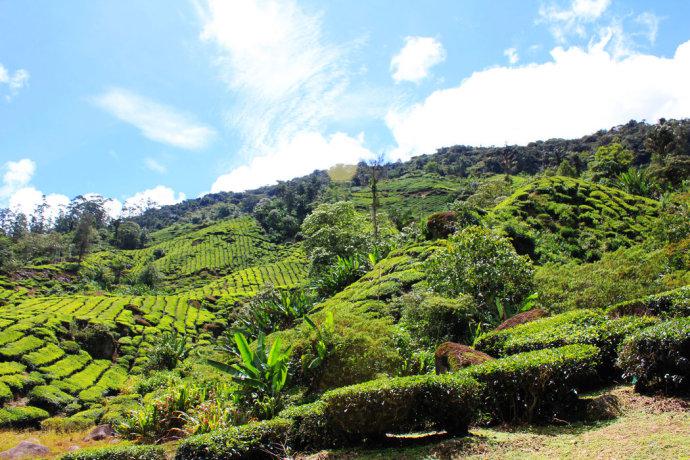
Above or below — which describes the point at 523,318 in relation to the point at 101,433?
above

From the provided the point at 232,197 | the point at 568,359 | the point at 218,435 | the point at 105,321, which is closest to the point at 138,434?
the point at 218,435

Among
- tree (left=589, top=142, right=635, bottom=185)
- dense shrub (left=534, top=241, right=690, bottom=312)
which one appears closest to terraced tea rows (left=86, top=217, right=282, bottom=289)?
tree (left=589, top=142, right=635, bottom=185)

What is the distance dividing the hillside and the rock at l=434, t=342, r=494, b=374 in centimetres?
4

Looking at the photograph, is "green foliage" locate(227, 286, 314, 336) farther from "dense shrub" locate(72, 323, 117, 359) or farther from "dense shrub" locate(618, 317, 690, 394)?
"dense shrub" locate(618, 317, 690, 394)

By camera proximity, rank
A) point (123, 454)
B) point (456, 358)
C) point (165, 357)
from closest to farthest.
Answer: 1. point (123, 454)
2. point (456, 358)
3. point (165, 357)

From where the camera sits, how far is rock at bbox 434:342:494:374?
8.36 meters

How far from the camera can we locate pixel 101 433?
48.0 feet

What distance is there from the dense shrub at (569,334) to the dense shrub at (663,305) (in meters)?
0.63

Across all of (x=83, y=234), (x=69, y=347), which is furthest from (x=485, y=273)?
(x=83, y=234)

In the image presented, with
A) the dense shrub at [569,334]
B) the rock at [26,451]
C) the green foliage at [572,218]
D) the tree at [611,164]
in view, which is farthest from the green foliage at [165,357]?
the tree at [611,164]

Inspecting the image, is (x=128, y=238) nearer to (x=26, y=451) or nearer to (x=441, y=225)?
(x=441, y=225)

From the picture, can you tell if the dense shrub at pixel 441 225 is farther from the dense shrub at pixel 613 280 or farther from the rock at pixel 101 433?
the rock at pixel 101 433

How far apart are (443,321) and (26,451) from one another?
38.9 ft

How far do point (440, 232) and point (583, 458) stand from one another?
2214 centimetres
